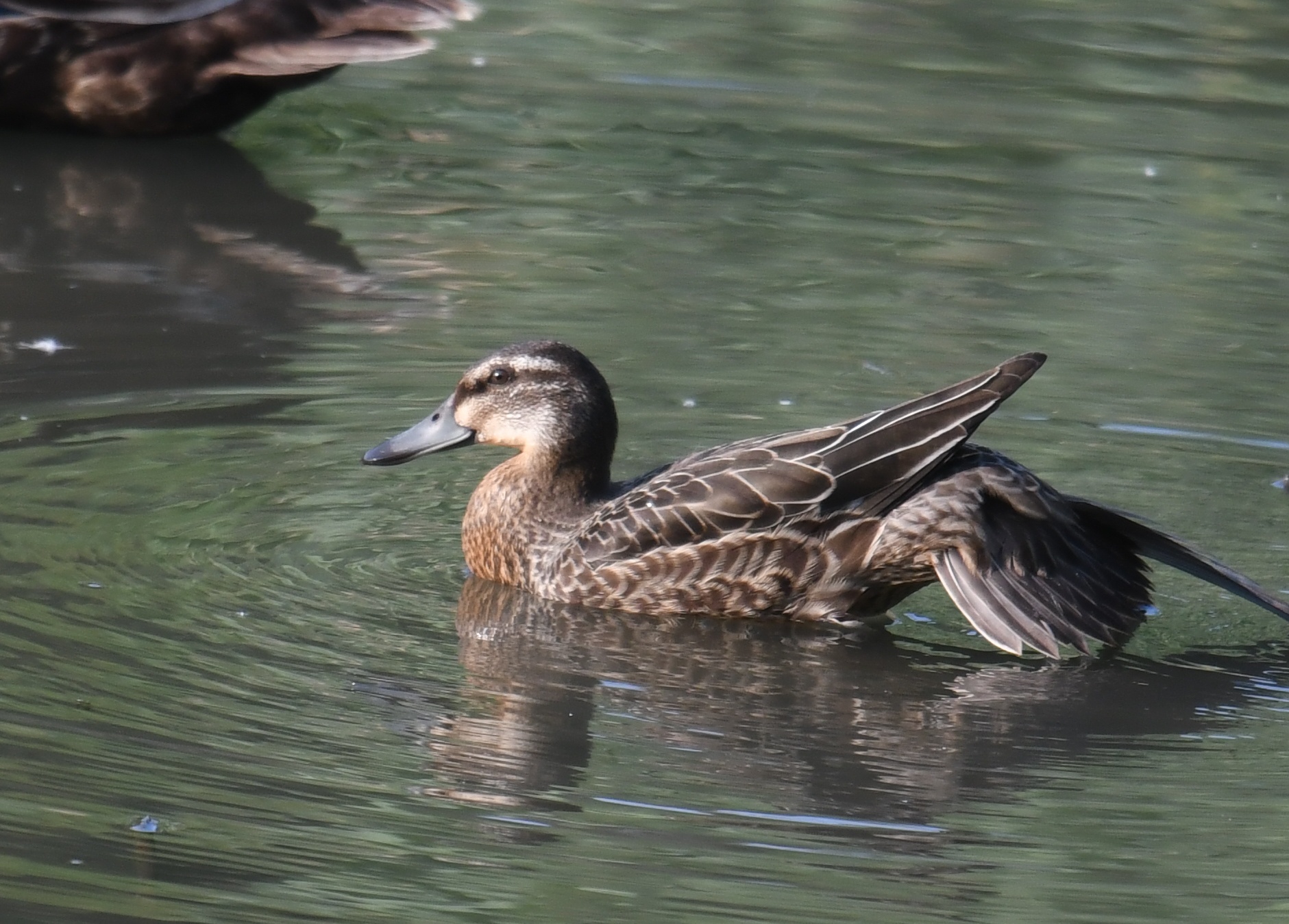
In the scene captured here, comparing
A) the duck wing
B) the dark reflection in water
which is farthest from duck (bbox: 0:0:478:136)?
the duck wing

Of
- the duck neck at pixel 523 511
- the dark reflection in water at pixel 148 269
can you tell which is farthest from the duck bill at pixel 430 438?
the dark reflection in water at pixel 148 269

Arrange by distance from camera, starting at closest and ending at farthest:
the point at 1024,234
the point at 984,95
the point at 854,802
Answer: the point at 854,802 < the point at 1024,234 < the point at 984,95

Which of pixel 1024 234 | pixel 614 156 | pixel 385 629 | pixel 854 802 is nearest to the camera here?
pixel 854 802

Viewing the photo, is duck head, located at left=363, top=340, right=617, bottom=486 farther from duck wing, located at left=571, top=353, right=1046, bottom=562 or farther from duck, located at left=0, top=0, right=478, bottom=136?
duck, located at left=0, top=0, right=478, bottom=136

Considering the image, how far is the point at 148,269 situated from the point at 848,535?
454 cm

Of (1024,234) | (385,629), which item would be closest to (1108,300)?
(1024,234)

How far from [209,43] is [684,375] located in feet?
14.1

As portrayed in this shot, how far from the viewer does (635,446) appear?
8.35 m

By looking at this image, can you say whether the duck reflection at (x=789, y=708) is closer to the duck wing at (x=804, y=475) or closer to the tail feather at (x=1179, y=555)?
the tail feather at (x=1179, y=555)

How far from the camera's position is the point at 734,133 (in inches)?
502

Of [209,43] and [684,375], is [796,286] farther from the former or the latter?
[209,43]

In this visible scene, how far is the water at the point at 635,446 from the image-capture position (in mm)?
5062

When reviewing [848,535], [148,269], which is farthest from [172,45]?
[848,535]

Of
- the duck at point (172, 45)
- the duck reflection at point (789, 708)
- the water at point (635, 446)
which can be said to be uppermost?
the duck at point (172, 45)
